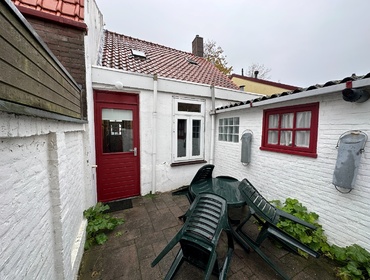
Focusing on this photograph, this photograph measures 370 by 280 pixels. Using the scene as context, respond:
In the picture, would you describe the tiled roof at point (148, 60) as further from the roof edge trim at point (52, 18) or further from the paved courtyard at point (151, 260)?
the paved courtyard at point (151, 260)

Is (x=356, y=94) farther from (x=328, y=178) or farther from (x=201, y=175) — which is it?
(x=201, y=175)

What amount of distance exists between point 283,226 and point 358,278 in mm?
865

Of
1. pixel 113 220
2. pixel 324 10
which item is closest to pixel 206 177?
pixel 113 220

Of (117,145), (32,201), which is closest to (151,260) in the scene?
(32,201)

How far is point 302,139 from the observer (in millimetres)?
2914

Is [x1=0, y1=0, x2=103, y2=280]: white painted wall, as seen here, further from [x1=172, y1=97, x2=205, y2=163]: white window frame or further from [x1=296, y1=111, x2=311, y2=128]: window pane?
[x1=296, y1=111, x2=311, y2=128]: window pane

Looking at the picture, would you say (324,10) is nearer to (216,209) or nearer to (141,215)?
(216,209)

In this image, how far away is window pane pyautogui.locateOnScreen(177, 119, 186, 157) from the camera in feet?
15.1

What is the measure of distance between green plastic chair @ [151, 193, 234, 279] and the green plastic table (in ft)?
2.26

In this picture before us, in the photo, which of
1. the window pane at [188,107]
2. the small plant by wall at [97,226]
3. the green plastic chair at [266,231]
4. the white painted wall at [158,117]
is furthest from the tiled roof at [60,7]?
the green plastic chair at [266,231]

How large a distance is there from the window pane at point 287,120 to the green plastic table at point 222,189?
5.41ft

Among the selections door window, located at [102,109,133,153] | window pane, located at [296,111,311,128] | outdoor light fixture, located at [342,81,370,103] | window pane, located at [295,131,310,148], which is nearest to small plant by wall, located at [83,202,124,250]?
door window, located at [102,109,133,153]

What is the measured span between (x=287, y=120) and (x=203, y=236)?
2.88 meters

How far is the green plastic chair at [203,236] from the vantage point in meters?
1.67
